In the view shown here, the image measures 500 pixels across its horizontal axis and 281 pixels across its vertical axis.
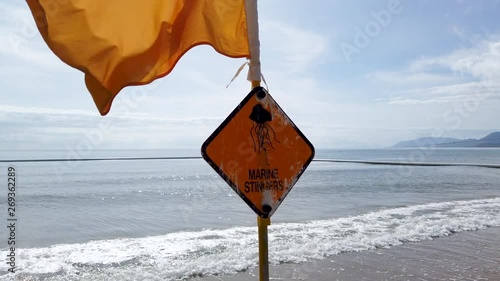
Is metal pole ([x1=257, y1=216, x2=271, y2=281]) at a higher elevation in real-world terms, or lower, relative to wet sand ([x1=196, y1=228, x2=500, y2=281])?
higher

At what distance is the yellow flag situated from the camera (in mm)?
2672

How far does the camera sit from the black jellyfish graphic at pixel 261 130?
8.41 feet

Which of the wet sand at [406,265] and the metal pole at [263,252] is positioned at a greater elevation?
the metal pole at [263,252]

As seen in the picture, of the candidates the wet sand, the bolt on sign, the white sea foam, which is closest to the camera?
the bolt on sign

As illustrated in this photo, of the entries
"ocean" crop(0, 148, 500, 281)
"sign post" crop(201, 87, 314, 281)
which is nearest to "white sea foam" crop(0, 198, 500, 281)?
"ocean" crop(0, 148, 500, 281)

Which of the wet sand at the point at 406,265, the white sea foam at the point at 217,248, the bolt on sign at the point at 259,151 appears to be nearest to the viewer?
the bolt on sign at the point at 259,151

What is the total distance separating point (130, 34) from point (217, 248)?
7.14m

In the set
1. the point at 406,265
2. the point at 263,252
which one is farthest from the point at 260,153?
the point at 406,265

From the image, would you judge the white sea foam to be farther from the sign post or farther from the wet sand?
the sign post

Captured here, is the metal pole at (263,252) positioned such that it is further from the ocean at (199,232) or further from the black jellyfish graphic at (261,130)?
the ocean at (199,232)

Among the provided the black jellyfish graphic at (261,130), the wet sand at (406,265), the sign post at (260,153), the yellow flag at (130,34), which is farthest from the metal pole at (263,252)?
the wet sand at (406,265)

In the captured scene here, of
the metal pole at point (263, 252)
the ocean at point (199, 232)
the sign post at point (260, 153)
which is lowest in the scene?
the ocean at point (199, 232)

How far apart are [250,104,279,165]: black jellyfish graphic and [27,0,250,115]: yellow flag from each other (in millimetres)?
495

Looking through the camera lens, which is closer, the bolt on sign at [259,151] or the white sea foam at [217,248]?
the bolt on sign at [259,151]
